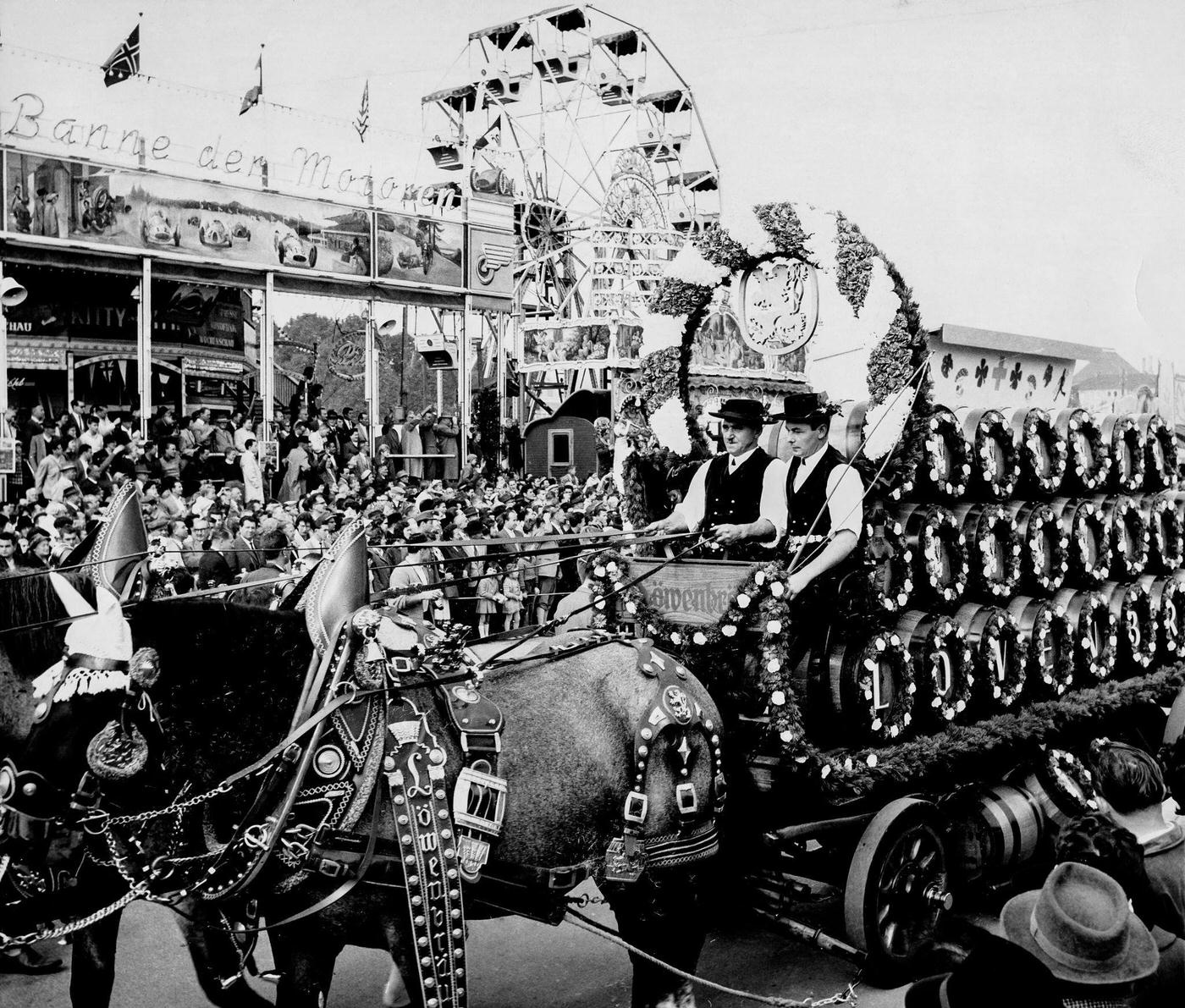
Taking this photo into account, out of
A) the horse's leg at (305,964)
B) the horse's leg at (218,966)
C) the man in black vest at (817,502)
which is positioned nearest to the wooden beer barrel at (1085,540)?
the man in black vest at (817,502)

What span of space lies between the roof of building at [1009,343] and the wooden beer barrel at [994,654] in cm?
145

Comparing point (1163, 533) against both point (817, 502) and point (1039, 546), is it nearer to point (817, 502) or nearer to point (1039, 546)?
point (1039, 546)

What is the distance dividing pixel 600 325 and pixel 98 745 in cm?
2347

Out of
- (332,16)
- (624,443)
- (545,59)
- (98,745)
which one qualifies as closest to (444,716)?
(98,745)

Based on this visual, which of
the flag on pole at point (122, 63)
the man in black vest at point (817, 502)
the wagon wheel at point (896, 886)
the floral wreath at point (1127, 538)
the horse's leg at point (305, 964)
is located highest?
the flag on pole at point (122, 63)

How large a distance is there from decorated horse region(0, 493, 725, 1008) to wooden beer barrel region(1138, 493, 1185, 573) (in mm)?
4326

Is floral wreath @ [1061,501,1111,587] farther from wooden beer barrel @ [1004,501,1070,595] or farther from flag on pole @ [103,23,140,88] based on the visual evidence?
flag on pole @ [103,23,140,88]

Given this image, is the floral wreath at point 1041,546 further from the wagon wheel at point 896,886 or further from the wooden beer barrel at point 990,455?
the wagon wheel at point 896,886

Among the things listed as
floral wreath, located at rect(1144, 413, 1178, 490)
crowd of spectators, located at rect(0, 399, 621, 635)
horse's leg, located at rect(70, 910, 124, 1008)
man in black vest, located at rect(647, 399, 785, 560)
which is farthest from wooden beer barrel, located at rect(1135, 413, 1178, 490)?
horse's leg, located at rect(70, 910, 124, 1008)

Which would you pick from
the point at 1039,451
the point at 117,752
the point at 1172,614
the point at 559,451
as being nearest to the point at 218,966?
the point at 117,752

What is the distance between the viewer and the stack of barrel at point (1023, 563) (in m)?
5.76

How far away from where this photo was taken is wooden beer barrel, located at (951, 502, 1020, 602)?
6125 mm

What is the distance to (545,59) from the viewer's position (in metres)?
24.5

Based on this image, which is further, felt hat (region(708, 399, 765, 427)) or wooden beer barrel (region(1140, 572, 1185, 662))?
wooden beer barrel (region(1140, 572, 1185, 662))
